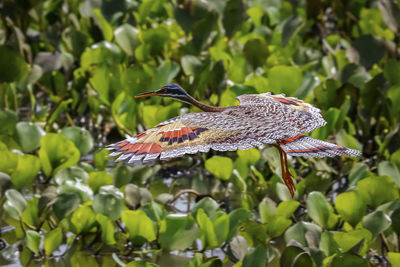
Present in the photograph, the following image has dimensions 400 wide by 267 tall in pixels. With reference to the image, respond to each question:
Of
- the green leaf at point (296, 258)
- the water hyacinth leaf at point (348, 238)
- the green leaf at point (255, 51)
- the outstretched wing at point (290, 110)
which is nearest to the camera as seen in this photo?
the outstretched wing at point (290, 110)

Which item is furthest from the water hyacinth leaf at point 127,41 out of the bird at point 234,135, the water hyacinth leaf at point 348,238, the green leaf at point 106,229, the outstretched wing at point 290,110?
the bird at point 234,135

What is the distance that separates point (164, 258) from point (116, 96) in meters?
1.79

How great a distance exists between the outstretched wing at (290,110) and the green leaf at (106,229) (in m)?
1.95

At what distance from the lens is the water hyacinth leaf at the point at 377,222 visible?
422cm

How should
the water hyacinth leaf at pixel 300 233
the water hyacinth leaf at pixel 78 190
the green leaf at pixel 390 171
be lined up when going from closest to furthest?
the water hyacinth leaf at pixel 300 233
the water hyacinth leaf at pixel 78 190
the green leaf at pixel 390 171

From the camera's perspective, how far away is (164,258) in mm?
4582

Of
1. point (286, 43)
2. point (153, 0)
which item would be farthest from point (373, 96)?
point (153, 0)

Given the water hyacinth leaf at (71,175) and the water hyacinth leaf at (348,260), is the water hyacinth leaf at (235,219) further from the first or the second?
the water hyacinth leaf at (71,175)

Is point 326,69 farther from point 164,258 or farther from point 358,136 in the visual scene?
point 164,258

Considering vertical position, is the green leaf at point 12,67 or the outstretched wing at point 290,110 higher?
the outstretched wing at point 290,110

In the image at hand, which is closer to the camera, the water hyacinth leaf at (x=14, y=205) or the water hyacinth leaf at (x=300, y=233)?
the water hyacinth leaf at (x=300, y=233)

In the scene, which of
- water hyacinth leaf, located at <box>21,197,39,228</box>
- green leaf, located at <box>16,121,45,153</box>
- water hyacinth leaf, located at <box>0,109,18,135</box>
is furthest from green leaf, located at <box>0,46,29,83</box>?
water hyacinth leaf, located at <box>21,197,39,228</box>

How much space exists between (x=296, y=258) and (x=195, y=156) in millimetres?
2460

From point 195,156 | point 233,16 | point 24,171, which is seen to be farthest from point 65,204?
point 233,16
